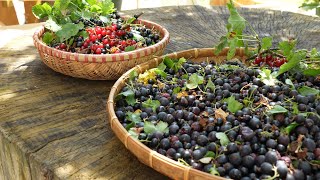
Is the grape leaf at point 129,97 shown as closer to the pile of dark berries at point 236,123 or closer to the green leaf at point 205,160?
the pile of dark berries at point 236,123

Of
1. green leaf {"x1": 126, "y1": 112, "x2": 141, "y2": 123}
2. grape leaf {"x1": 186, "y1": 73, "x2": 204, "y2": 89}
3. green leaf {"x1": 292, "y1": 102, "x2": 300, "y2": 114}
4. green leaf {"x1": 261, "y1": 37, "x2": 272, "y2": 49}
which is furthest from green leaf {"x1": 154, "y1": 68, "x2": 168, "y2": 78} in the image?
green leaf {"x1": 292, "y1": 102, "x2": 300, "y2": 114}

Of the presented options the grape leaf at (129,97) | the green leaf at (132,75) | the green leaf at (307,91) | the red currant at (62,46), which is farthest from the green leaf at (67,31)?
the green leaf at (307,91)

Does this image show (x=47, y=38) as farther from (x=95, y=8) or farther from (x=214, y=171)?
(x=214, y=171)

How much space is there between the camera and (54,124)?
137cm

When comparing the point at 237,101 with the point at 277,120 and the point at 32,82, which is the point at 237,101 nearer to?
the point at 277,120

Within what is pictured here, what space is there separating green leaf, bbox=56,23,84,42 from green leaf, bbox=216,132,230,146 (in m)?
0.84

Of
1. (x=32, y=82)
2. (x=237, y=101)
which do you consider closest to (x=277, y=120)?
(x=237, y=101)

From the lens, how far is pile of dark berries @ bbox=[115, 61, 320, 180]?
0.95 meters

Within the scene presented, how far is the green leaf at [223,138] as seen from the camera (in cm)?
101

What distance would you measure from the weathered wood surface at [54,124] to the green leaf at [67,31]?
19 centimetres

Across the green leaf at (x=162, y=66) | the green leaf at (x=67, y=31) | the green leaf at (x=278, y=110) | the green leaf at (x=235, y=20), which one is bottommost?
the green leaf at (x=162, y=66)

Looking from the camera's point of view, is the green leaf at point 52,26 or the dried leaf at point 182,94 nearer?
the dried leaf at point 182,94

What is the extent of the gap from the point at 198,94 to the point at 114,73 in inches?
18.4

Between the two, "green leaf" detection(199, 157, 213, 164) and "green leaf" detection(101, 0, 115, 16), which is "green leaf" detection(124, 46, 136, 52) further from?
"green leaf" detection(199, 157, 213, 164)
